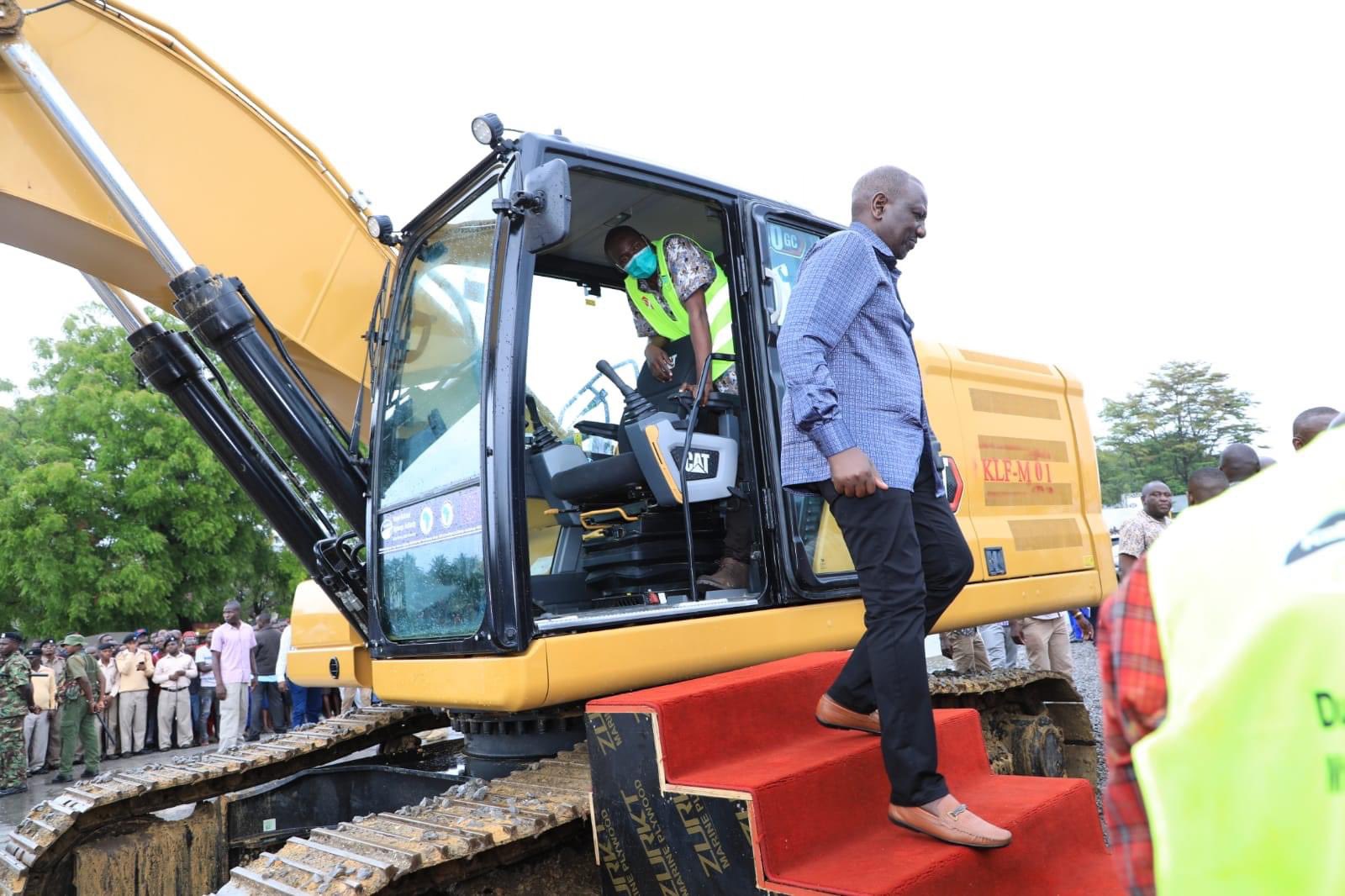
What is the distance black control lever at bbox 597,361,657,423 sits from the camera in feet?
14.3

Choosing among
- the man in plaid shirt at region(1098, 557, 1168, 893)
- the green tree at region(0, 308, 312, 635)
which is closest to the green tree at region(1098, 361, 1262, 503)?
the green tree at region(0, 308, 312, 635)

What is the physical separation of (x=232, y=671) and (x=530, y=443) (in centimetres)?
857

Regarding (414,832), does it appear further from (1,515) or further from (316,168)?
(1,515)

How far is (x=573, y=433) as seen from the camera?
468 centimetres

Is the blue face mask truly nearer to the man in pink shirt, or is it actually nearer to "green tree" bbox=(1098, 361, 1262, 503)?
the man in pink shirt

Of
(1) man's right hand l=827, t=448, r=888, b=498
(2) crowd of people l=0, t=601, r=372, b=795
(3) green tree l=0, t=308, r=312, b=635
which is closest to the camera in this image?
(1) man's right hand l=827, t=448, r=888, b=498

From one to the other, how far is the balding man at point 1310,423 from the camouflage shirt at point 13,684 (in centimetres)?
1110

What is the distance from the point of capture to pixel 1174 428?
6038 centimetres

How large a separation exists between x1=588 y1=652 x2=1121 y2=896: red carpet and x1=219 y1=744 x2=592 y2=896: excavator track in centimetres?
42

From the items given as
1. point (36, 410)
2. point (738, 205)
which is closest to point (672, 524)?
point (738, 205)

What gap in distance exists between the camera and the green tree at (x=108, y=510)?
69.4 feet

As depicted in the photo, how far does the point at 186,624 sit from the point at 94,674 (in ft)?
43.6

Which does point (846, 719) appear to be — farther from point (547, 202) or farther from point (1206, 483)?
point (1206, 483)

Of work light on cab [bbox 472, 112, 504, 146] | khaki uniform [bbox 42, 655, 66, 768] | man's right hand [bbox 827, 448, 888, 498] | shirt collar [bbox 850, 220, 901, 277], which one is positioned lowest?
khaki uniform [bbox 42, 655, 66, 768]
